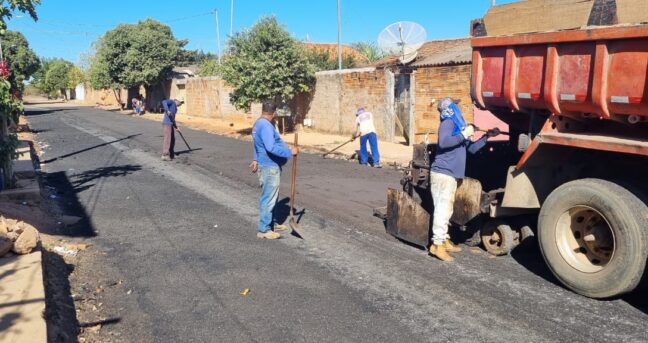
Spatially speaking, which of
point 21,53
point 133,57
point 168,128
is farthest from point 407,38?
point 21,53

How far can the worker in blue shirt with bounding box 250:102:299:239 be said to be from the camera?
6.45 metres

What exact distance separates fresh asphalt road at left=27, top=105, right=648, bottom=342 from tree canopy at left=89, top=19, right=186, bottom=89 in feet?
106

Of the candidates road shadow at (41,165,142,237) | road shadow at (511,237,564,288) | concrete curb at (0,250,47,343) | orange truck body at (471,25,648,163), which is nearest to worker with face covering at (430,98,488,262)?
orange truck body at (471,25,648,163)

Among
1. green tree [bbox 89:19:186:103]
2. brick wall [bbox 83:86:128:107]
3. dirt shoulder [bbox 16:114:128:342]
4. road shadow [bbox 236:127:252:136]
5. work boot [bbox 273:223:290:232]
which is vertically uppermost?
green tree [bbox 89:19:186:103]

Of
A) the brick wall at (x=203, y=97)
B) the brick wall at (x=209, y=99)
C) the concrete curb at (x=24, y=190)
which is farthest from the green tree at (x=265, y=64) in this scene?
the brick wall at (x=203, y=97)

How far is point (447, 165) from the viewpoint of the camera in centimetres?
564

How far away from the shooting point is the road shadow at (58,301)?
13.4 feet

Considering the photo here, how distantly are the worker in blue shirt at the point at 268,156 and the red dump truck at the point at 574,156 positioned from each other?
1.76 metres

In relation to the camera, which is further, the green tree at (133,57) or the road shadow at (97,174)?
the green tree at (133,57)

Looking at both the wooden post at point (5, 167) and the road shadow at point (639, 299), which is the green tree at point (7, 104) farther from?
the road shadow at point (639, 299)

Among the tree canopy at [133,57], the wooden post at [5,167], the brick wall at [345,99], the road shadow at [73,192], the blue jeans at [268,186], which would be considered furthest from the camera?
the tree canopy at [133,57]

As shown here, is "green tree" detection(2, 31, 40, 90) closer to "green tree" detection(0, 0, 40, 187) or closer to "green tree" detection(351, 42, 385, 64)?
"green tree" detection(351, 42, 385, 64)

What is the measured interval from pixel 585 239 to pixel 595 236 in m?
0.09

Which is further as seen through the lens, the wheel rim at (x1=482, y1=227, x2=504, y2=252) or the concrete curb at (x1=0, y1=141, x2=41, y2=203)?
the concrete curb at (x1=0, y1=141, x2=41, y2=203)
